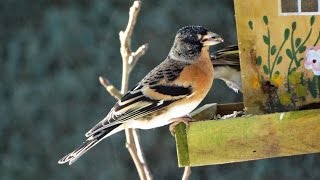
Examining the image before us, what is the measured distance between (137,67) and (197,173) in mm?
711

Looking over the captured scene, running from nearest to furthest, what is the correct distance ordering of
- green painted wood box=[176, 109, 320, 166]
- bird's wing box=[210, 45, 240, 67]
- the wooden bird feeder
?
green painted wood box=[176, 109, 320, 166] < the wooden bird feeder < bird's wing box=[210, 45, 240, 67]

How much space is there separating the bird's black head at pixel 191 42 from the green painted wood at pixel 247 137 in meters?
0.32

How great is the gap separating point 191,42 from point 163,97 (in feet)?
0.77

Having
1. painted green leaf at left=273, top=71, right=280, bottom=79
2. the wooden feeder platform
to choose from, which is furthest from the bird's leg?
painted green leaf at left=273, top=71, right=280, bottom=79

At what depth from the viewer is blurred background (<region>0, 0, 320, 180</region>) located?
17.9ft

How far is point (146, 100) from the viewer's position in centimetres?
282

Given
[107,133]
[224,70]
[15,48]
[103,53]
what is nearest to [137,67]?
[103,53]

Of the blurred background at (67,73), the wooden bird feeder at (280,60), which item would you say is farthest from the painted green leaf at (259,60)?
the blurred background at (67,73)

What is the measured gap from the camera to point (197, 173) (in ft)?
18.2

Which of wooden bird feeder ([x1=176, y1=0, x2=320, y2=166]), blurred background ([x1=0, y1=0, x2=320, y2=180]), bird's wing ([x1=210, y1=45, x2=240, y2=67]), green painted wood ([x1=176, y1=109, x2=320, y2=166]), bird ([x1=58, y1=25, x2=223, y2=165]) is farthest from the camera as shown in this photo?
blurred background ([x1=0, y1=0, x2=320, y2=180])

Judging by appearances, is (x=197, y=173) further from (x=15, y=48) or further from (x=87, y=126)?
(x=15, y=48)

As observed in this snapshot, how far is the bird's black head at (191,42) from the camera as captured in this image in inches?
115

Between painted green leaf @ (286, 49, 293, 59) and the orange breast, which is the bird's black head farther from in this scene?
painted green leaf @ (286, 49, 293, 59)

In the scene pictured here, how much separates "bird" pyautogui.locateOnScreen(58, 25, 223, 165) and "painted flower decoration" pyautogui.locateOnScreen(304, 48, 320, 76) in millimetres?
300
